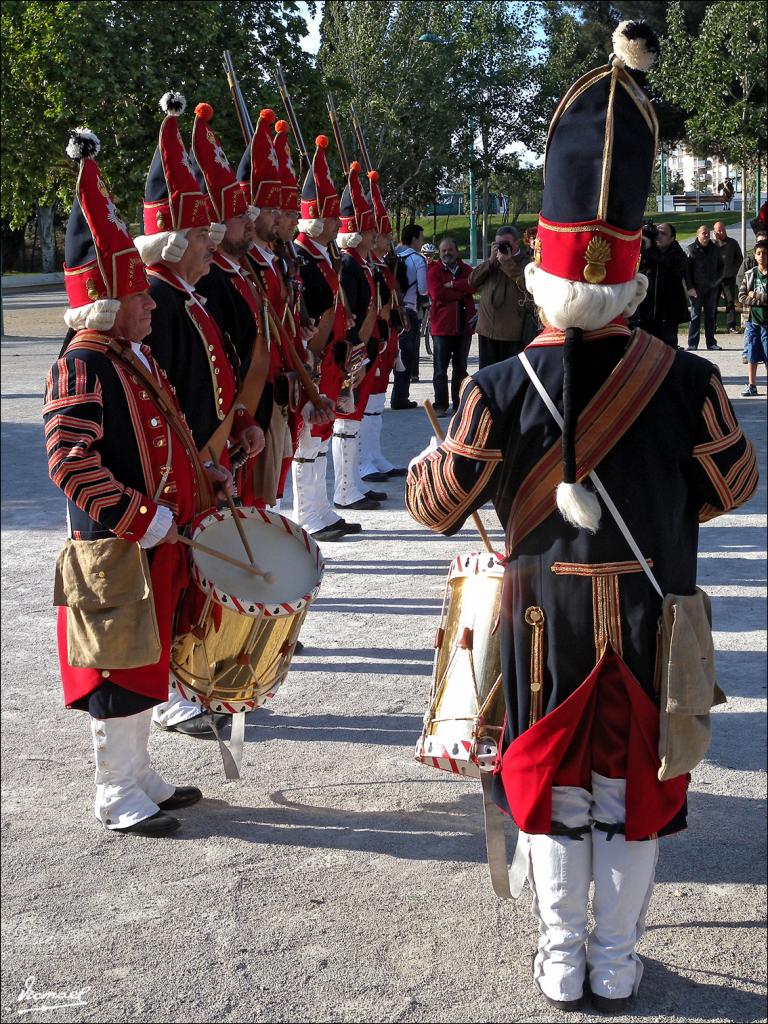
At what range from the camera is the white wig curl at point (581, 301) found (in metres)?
3.12

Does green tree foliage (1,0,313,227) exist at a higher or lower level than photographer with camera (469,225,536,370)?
higher

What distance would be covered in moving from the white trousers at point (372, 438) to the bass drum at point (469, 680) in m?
6.88

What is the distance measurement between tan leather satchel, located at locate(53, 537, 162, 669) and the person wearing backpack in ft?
33.8

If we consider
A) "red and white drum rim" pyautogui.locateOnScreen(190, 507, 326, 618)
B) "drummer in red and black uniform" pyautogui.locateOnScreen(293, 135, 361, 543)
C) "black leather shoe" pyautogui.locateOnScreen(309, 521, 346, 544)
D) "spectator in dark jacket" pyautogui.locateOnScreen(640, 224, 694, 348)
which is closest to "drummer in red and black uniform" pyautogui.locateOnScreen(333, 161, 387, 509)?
"drummer in red and black uniform" pyautogui.locateOnScreen(293, 135, 361, 543)

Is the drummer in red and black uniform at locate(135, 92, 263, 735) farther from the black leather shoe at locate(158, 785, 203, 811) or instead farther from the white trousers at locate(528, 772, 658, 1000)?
the white trousers at locate(528, 772, 658, 1000)

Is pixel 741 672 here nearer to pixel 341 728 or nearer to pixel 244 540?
pixel 341 728

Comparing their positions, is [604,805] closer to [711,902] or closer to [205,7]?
[711,902]

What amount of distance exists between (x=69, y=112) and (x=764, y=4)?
42.0 ft

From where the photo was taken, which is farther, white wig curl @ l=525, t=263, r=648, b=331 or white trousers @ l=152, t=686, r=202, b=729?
white trousers @ l=152, t=686, r=202, b=729

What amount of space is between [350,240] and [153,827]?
6.14 meters

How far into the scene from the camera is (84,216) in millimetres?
4258

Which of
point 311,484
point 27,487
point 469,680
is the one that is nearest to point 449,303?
point 27,487

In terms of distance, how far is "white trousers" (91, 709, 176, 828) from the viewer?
4438 mm

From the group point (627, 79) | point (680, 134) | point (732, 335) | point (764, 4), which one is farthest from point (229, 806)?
point (680, 134)
